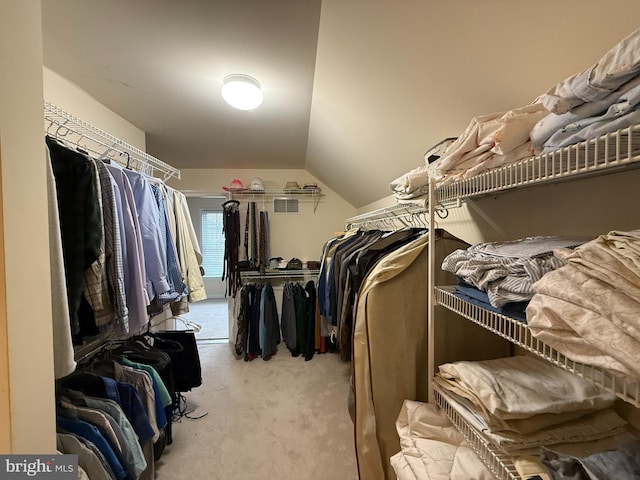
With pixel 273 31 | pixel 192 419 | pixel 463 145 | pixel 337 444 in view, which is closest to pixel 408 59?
pixel 463 145

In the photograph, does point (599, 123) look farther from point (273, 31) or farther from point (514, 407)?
point (273, 31)

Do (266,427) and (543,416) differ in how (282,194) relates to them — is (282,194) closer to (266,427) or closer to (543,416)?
(266,427)

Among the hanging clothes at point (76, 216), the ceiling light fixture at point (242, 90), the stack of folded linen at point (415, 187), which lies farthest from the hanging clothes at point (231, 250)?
the stack of folded linen at point (415, 187)

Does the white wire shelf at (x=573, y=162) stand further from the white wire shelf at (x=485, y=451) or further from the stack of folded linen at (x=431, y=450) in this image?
the stack of folded linen at (x=431, y=450)

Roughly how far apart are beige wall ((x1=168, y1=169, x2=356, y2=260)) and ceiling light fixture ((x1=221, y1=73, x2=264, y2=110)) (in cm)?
178

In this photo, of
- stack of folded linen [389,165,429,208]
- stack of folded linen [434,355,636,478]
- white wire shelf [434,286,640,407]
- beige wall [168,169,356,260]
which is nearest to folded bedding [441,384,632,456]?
stack of folded linen [434,355,636,478]

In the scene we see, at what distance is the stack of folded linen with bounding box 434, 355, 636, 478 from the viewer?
0.64 meters

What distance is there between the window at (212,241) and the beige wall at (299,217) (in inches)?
95.9

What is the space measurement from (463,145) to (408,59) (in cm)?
47

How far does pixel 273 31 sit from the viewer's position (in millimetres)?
1279

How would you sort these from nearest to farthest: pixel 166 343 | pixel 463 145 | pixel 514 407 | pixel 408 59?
pixel 514 407, pixel 463 145, pixel 408 59, pixel 166 343

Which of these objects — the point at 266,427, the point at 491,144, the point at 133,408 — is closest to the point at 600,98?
the point at 491,144

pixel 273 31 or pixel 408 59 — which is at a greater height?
pixel 273 31

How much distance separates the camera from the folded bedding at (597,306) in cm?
39
